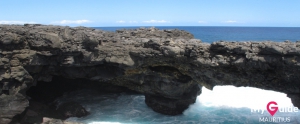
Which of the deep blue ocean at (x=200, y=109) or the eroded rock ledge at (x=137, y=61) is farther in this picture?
the deep blue ocean at (x=200, y=109)

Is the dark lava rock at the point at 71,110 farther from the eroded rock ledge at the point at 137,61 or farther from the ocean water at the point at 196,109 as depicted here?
the eroded rock ledge at the point at 137,61

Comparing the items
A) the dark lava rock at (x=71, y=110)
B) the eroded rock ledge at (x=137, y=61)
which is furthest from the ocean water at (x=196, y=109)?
the eroded rock ledge at (x=137, y=61)

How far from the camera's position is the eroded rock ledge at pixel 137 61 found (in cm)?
1433

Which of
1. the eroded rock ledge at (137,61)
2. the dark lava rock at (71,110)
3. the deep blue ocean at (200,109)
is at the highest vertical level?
the eroded rock ledge at (137,61)

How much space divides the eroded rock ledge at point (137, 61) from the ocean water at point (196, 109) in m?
2.73

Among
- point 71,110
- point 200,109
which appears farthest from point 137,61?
point 200,109

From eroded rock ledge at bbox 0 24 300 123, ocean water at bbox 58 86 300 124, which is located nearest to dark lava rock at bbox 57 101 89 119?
ocean water at bbox 58 86 300 124

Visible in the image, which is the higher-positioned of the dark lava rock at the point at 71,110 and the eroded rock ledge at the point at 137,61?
the eroded rock ledge at the point at 137,61

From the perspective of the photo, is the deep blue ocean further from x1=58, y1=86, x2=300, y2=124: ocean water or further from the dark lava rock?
the dark lava rock

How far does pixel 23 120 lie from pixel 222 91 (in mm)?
19614

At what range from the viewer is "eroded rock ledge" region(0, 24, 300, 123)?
47.0 ft

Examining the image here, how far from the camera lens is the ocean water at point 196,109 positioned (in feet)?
63.0

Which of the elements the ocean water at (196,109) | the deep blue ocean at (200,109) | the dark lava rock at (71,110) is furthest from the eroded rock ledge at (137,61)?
the dark lava rock at (71,110)

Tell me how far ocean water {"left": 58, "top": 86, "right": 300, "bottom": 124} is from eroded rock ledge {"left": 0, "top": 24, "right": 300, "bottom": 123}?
2.73 meters
